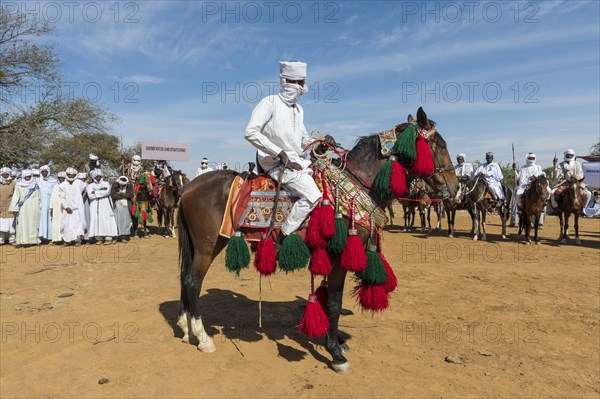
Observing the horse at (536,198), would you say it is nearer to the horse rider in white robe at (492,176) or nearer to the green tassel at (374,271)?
the horse rider in white robe at (492,176)

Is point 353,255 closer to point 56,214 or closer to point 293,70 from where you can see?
point 293,70

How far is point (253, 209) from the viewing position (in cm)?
405

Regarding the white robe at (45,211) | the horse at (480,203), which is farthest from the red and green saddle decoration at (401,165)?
the white robe at (45,211)

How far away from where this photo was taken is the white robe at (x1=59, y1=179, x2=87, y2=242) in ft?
37.0

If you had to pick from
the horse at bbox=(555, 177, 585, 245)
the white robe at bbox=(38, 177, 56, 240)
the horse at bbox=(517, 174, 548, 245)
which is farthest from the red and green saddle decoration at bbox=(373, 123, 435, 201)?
the white robe at bbox=(38, 177, 56, 240)

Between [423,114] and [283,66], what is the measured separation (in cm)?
154

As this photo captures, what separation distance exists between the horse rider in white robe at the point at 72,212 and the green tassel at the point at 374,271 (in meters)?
10.5

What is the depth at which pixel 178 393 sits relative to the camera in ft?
11.1

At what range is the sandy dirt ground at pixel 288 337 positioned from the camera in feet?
11.5

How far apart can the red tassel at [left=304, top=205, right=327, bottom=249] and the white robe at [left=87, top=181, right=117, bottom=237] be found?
10086 millimetres

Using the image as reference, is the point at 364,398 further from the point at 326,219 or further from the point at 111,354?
the point at 111,354

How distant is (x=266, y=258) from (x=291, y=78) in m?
1.88

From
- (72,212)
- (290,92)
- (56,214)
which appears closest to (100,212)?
(72,212)

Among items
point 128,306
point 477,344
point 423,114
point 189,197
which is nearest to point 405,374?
point 477,344
